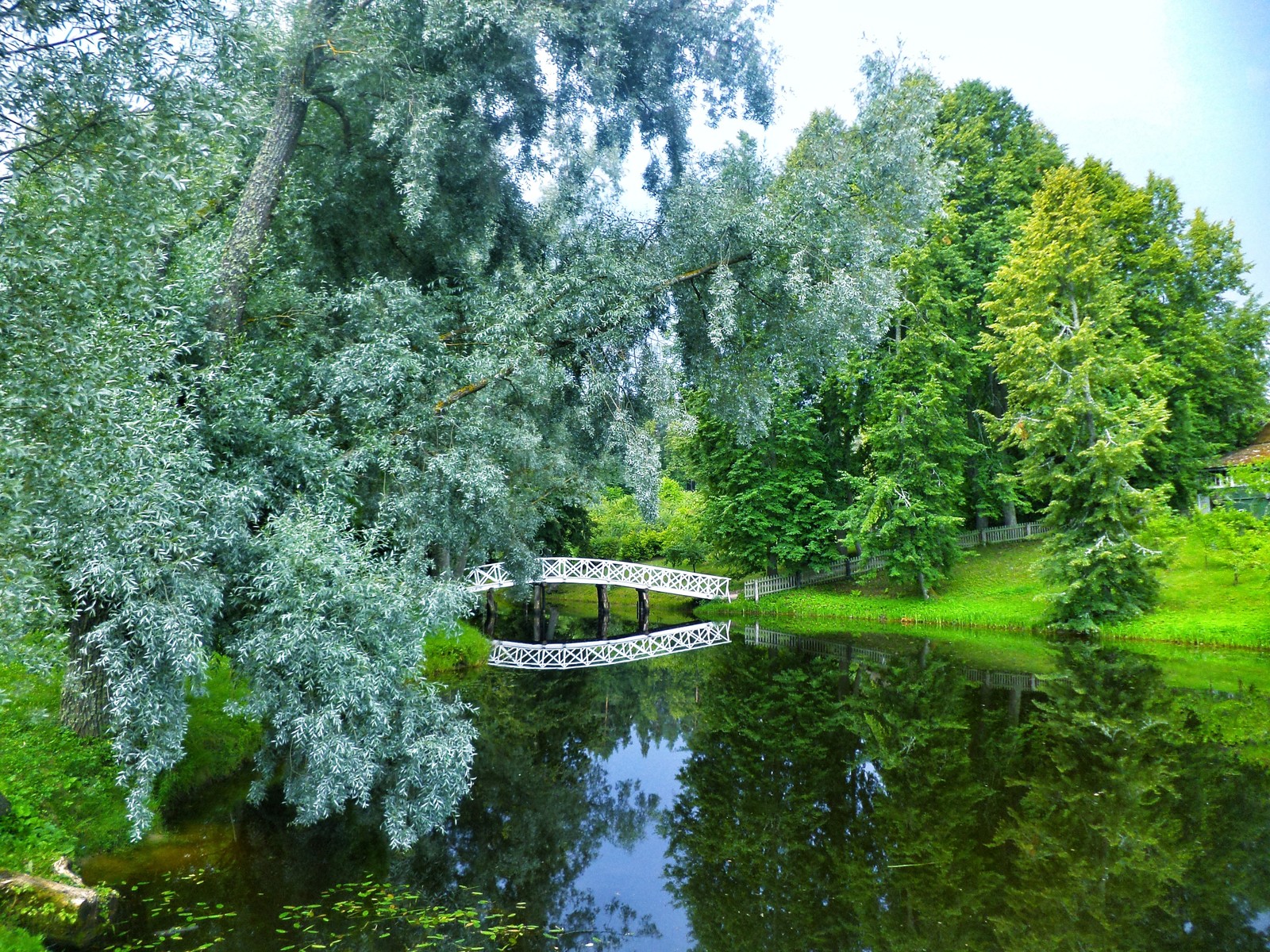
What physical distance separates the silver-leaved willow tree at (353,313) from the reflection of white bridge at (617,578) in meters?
10.7

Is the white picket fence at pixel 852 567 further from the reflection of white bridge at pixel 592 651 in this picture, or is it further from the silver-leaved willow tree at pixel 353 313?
the silver-leaved willow tree at pixel 353 313

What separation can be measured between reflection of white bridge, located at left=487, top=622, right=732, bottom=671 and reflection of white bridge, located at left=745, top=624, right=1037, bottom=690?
1.29 meters

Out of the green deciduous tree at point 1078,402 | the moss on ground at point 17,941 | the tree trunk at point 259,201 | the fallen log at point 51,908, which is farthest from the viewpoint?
the green deciduous tree at point 1078,402

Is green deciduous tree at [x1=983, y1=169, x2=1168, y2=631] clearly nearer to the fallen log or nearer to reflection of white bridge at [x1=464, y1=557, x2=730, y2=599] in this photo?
reflection of white bridge at [x1=464, y1=557, x2=730, y2=599]

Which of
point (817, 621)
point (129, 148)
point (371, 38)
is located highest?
point (371, 38)

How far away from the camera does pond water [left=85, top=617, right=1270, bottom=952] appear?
6.45 m

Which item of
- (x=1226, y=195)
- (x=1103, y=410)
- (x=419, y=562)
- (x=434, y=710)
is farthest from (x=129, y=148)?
(x=1226, y=195)

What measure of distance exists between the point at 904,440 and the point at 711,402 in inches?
550

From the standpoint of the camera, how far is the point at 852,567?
98.0 ft

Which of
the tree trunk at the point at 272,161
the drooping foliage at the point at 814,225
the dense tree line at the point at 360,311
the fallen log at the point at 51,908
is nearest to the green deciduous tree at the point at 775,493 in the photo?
the dense tree line at the point at 360,311

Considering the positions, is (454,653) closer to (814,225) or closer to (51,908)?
(814,225)

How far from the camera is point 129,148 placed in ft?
20.0

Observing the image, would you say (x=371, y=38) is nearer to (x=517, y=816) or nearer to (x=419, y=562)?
(x=419, y=562)

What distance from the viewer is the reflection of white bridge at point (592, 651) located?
20.1m
